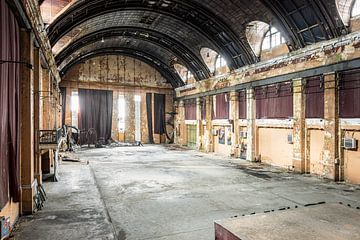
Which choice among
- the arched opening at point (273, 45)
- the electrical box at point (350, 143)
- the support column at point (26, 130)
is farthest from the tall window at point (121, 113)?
the electrical box at point (350, 143)

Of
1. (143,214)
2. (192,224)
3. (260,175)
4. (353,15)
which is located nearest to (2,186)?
(143,214)

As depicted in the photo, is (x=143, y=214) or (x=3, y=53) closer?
(x=3, y=53)

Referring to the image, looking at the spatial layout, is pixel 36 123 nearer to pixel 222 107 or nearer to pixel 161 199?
pixel 161 199

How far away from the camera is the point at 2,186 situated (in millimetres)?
4449

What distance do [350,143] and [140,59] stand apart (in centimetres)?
1834

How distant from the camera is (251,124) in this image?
1420 cm

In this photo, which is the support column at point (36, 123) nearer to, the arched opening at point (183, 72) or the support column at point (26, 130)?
the support column at point (26, 130)

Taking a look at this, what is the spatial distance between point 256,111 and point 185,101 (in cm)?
960

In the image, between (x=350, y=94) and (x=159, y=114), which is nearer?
(x=350, y=94)

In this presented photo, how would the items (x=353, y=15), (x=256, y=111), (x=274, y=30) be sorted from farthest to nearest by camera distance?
(x=256, y=111) < (x=274, y=30) < (x=353, y=15)

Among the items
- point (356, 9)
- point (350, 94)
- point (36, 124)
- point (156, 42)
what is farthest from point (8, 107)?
point (156, 42)

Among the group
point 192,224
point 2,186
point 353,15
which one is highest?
point 353,15

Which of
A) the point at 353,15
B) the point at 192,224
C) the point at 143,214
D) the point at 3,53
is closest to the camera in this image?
the point at 3,53

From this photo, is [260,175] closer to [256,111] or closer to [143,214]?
[256,111]
